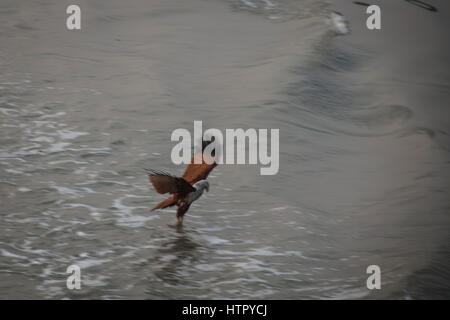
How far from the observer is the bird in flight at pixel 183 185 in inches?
172

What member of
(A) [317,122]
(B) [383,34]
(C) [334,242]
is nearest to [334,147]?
(A) [317,122]

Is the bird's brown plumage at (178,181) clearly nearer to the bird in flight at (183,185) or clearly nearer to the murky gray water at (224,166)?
the bird in flight at (183,185)

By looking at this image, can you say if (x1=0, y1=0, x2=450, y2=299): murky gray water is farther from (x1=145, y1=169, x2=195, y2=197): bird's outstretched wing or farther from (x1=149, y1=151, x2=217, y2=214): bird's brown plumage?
(x1=145, y1=169, x2=195, y2=197): bird's outstretched wing

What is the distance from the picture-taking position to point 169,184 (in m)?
4.40

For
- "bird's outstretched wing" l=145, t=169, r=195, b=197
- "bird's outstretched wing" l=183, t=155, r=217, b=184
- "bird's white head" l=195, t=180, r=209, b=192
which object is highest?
"bird's outstretched wing" l=183, t=155, r=217, b=184

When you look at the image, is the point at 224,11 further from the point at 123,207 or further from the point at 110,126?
the point at 123,207

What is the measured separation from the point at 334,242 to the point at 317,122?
8.46 feet

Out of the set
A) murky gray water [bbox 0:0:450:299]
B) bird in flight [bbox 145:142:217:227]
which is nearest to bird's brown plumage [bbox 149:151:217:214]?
bird in flight [bbox 145:142:217:227]

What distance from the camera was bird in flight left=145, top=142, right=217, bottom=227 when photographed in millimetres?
4362

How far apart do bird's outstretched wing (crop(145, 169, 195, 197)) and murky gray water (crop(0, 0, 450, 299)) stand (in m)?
0.40

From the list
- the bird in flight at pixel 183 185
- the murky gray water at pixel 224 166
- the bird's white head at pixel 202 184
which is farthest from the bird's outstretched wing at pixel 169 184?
the murky gray water at pixel 224 166

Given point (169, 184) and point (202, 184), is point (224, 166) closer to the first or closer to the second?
point (202, 184)

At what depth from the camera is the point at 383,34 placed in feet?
32.7

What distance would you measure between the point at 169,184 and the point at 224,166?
167 centimetres
